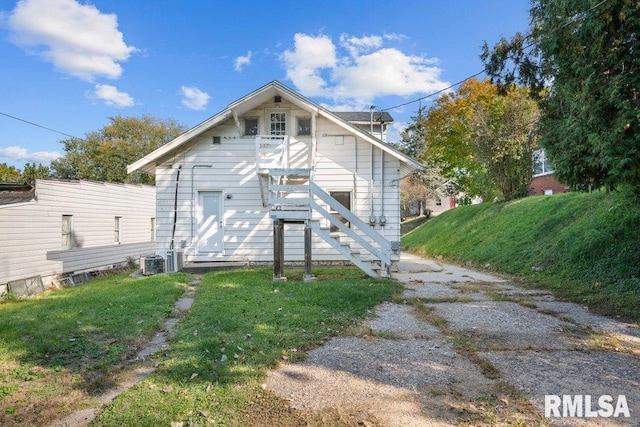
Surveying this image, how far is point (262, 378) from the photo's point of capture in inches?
134

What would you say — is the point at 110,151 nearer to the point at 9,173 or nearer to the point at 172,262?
the point at 9,173

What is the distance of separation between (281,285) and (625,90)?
685cm

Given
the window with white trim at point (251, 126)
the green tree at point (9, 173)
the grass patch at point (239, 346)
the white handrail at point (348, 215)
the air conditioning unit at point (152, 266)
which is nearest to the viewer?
the grass patch at point (239, 346)

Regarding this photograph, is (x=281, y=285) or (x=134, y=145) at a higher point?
(x=134, y=145)

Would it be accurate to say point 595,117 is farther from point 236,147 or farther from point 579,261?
point 236,147

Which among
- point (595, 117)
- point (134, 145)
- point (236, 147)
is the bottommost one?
point (595, 117)

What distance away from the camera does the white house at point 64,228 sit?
34.5 feet

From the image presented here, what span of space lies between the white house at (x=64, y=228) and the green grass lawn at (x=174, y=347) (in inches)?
199

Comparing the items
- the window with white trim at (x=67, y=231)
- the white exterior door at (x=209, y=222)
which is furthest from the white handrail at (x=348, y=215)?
the window with white trim at (x=67, y=231)

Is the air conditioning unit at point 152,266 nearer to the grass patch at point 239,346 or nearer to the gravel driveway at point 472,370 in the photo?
the grass patch at point 239,346

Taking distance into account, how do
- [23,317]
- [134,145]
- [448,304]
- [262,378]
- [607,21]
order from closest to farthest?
[262,378] → [607,21] → [23,317] → [448,304] → [134,145]

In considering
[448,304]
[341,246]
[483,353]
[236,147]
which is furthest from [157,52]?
[483,353]

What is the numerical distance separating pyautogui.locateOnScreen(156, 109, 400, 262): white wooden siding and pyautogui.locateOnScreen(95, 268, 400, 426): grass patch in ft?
9.57

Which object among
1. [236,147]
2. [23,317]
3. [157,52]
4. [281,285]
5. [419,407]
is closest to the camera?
[419,407]
